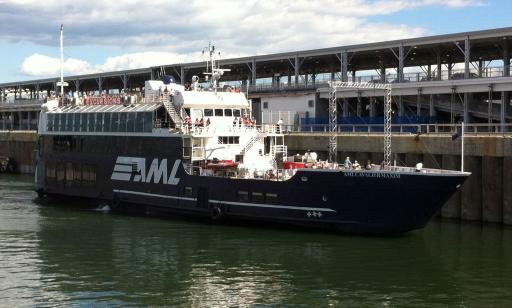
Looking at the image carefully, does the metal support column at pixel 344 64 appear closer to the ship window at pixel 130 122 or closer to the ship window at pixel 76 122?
the ship window at pixel 130 122

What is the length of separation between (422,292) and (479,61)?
41.4 m

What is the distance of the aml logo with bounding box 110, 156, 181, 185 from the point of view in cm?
3638

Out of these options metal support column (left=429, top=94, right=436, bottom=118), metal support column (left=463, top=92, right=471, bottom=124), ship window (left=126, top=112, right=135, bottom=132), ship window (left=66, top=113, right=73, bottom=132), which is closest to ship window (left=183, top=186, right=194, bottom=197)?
ship window (left=126, top=112, right=135, bottom=132)

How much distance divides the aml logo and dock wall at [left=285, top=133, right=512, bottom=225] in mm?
11861

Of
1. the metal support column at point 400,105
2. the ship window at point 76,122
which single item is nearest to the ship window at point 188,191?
the ship window at point 76,122

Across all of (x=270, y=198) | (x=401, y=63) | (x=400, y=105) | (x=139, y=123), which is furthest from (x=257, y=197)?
(x=401, y=63)

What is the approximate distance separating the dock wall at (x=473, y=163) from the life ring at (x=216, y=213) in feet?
35.8

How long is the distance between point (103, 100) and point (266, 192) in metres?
15.6

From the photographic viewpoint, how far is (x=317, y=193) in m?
30.8

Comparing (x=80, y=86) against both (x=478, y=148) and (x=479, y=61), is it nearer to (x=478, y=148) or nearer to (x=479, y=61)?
(x=479, y=61)

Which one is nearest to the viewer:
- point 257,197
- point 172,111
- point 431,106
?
point 257,197

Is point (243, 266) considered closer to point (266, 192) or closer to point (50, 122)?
point (266, 192)

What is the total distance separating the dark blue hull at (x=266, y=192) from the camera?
29.4m

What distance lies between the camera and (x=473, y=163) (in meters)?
35.1
